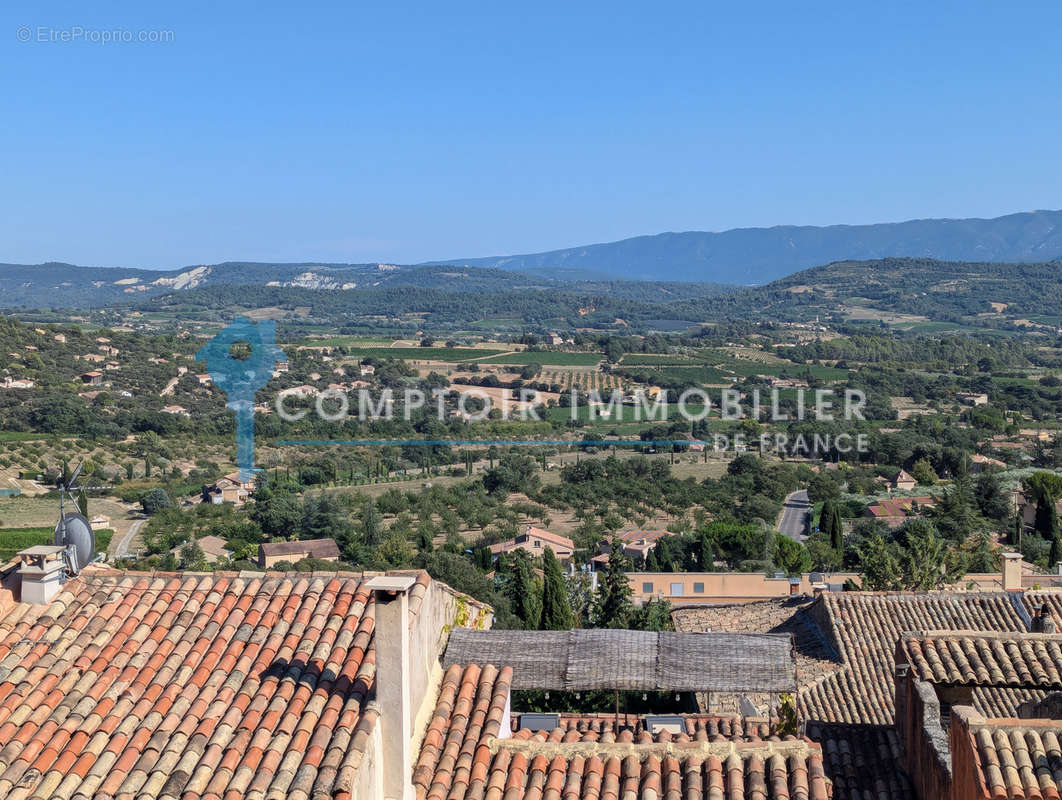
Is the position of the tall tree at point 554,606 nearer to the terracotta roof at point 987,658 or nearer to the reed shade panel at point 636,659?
the reed shade panel at point 636,659

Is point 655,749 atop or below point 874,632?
atop

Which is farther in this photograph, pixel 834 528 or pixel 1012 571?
pixel 834 528

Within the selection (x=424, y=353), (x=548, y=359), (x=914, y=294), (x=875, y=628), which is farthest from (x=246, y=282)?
(x=875, y=628)

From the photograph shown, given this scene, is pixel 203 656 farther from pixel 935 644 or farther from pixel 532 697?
pixel 532 697

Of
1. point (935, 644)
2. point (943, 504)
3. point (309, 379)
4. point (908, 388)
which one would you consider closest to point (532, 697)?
point (935, 644)

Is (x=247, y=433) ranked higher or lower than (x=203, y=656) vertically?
lower

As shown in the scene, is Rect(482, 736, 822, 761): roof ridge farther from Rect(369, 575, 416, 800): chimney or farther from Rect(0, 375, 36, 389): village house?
Rect(0, 375, 36, 389): village house

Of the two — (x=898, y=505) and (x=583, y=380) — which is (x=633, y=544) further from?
(x=583, y=380)
